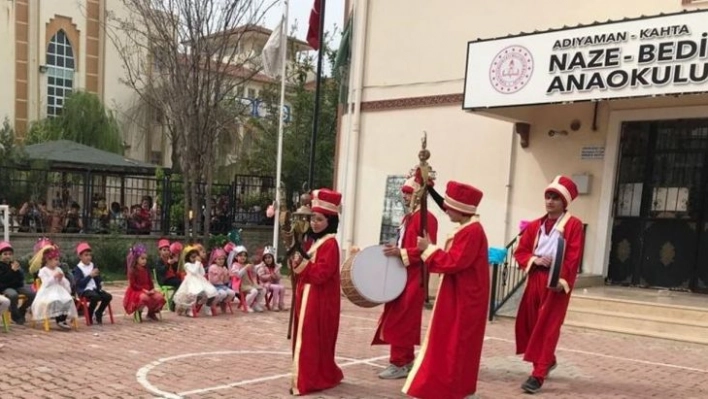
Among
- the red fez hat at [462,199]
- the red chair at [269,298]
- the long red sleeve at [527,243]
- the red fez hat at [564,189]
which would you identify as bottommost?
the red chair at [269,298]

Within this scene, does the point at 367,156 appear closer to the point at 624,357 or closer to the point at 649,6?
the point at 649,6

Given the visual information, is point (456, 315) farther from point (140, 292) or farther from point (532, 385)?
point (140, 292)

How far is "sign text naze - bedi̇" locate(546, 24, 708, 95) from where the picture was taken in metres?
8.91

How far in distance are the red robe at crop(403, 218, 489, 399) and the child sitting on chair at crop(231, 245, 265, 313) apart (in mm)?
5710

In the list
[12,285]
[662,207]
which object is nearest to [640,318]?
[662,207]

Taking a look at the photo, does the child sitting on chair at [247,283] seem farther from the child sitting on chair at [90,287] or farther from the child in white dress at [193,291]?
the child sitting on chair at [90,287]

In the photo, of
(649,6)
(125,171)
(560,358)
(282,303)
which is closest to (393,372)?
(560,358)

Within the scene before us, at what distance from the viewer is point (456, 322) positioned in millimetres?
5441

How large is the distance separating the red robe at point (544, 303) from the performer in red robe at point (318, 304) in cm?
185

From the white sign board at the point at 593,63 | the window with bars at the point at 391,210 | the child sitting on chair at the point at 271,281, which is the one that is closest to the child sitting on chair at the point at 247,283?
the child sitting on chair at the point at 271,281

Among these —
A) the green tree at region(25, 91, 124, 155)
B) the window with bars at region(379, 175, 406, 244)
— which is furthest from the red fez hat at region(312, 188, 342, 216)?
the green tree at region(25, 91, 124, 155)

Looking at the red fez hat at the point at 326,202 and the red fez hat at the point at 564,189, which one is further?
the red fez hat at the point at 564,189

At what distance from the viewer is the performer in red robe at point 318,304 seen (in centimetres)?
577

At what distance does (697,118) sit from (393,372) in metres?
7.43
